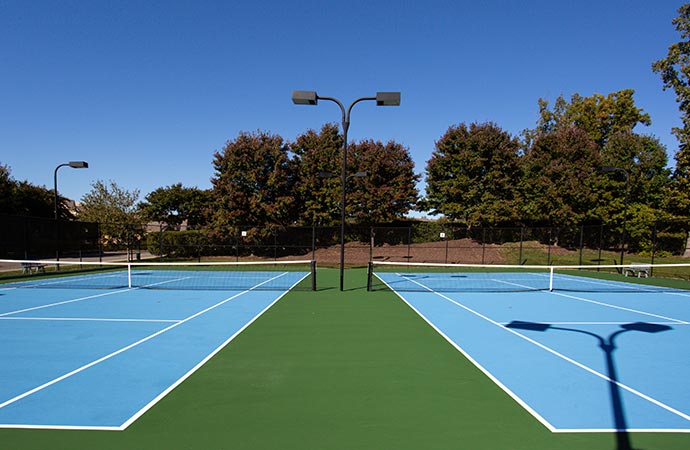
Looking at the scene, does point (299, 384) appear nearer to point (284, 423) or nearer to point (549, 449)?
point (284, 423)

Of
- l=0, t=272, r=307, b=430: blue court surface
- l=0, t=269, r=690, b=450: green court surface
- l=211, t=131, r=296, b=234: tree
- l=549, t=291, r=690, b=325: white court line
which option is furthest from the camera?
l=211, t=131, r=296, b=234: tree

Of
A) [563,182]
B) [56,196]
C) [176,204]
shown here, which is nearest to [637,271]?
[563,182]

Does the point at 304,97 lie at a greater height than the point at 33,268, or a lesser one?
greater

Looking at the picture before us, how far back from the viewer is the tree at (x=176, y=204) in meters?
46.5

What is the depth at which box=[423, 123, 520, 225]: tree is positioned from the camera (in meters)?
32.2

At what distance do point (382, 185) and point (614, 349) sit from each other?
89.5 feet

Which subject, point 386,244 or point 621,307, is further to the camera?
point 386,244

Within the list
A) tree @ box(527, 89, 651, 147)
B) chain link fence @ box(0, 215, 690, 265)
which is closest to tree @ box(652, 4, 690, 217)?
chain link fence @ box(0, 215, 690, 265)

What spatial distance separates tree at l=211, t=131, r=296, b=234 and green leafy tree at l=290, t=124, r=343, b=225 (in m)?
1.28

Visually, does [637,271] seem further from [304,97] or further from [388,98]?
[304,97]

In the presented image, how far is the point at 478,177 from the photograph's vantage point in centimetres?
3350

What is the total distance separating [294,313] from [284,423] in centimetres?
562

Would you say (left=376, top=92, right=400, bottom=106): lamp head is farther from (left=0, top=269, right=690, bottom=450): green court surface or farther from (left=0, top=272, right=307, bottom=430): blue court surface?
(left=0, top=269, right=690, bottom=450): green court surface

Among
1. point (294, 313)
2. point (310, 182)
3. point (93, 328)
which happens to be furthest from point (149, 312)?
point (310, 182)
